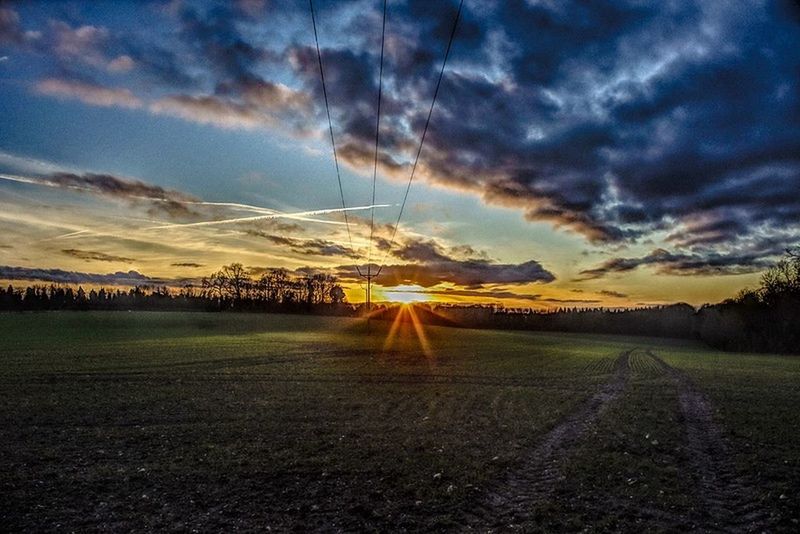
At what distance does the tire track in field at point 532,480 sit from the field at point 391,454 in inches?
2.1

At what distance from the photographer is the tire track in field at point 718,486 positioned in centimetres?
900

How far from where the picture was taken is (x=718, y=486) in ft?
36.1

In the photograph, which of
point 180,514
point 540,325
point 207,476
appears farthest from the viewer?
point 540,325

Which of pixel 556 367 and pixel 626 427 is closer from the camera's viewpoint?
pixel 626 427

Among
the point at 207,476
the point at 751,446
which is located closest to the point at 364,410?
the point at 207,476

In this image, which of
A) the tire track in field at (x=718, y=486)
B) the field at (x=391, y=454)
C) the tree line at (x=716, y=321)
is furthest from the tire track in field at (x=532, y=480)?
the tree line at (x=716, y=321)

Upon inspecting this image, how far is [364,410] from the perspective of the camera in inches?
805

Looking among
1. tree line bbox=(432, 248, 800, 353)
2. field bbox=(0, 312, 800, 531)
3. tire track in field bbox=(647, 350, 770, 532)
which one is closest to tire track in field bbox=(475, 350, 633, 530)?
field bbox=(0, 312, 800, 531)

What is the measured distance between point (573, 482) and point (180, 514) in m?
8.29

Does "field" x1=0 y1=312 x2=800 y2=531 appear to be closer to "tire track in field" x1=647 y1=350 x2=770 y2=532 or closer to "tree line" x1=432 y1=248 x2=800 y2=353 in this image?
"tire track in field" x1=647 y1=350 x2=770 y2=532

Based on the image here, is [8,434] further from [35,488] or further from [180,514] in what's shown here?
[180,514]

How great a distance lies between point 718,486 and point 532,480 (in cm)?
407

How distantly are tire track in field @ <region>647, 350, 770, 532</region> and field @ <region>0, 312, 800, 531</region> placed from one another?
0.06 meters

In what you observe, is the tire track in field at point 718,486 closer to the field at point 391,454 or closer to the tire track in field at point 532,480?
the field at point 391,454
